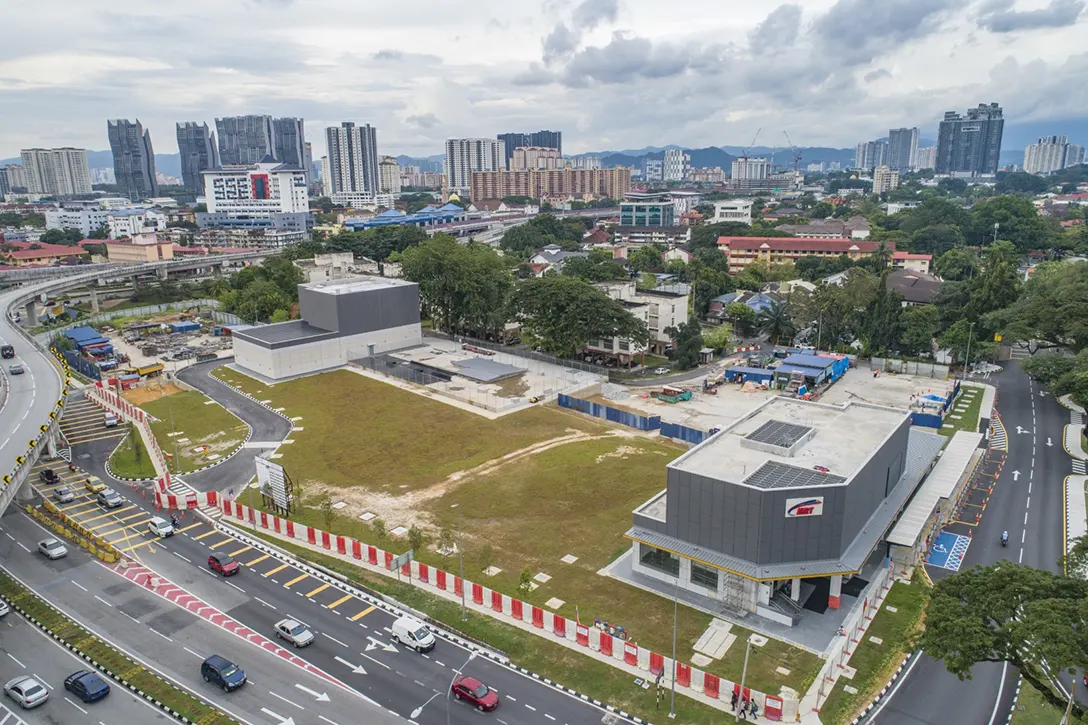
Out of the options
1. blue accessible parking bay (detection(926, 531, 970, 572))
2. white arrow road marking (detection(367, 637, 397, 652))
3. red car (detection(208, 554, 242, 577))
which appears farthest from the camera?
blue accessible parking bay (detection(926, 531, 970, 572))

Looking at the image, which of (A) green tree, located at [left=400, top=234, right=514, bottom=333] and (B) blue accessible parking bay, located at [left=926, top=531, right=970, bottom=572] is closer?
(B) blue accessible parking bay, located at [left=926, top=531, right=970, bottom=572]

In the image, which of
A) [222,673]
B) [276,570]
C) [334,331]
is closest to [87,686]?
[222,673]

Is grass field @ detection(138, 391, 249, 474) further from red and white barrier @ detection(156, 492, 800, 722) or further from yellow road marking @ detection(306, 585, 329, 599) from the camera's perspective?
yellow road marking @ detection(306, 585, 329, 599)

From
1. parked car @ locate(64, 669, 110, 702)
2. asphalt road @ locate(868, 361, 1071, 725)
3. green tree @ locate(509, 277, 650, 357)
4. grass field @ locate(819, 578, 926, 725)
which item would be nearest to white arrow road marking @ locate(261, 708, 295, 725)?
parked car @ locate(64, 669, 110, 702)

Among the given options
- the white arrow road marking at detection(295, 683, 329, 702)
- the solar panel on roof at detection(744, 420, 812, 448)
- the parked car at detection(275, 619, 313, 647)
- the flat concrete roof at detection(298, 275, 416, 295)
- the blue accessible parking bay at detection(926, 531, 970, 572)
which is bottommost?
the blue accessible parking bay at detection(926, 531, 970, 572)

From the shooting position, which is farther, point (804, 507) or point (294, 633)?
point (804, 507)

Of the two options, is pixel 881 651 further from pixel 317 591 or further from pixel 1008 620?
pixel 317 591

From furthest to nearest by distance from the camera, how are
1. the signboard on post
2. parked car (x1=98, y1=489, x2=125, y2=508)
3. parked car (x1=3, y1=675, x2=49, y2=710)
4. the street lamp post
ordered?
parked car (x1=98, y1=489, x2=125, y2=508)
the signboard on post
the street lamp post
parked car (x1=3, y1=675, x2=49, y2=710)
